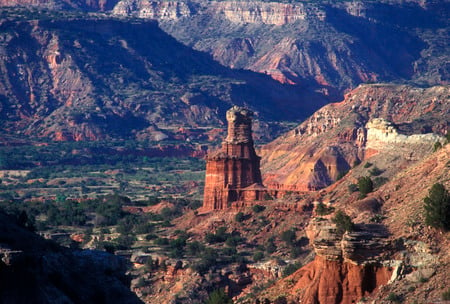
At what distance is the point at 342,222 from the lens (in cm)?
4881

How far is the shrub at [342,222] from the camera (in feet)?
156

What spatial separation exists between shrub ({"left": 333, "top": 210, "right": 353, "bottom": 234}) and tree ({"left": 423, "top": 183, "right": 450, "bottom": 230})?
262 centimetres

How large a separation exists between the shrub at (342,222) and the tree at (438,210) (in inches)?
103

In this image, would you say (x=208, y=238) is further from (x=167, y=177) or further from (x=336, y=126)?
(x=167, y=177)

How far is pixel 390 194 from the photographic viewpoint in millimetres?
54156

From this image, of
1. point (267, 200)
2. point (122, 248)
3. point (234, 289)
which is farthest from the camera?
point (267, 200)

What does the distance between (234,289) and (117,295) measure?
109 feet

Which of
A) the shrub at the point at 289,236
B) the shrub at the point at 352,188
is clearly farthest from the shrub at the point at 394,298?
the shrub at the point at 289,236

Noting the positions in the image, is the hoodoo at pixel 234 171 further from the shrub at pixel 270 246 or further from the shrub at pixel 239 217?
the shrub at pixel 270 246

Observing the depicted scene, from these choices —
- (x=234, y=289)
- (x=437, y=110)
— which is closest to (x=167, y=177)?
(x=437, y=110)

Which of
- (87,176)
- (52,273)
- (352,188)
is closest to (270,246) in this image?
(352,188)

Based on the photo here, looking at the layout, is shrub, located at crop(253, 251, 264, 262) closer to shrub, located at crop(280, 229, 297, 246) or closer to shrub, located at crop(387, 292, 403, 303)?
shrub, located at crop(280, 229, 297, 246)

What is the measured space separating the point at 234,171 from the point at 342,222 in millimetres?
61714

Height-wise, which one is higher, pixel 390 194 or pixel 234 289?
pixel 390 194
